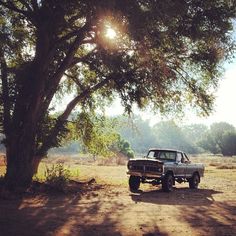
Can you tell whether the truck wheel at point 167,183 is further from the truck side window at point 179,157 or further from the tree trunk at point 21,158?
the tree trunk at point 21,158

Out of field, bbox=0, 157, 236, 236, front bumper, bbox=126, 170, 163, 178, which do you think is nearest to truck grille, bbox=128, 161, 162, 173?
front bumper, bbox=126, 170, 163, 178

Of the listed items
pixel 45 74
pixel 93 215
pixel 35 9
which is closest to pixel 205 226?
pixel 93 215

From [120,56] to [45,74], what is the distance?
3.48m

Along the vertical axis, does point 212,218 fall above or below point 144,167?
below

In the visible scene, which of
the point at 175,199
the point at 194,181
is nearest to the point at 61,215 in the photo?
the point at 175,199

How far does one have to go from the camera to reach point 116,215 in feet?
42.4

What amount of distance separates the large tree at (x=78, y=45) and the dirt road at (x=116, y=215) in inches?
144

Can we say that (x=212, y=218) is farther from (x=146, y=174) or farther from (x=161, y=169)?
(x=146, y=174)

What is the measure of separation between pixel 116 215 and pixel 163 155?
10.2 meters

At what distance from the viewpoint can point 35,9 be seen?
1883 cm

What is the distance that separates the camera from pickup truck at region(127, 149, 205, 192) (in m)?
20.7

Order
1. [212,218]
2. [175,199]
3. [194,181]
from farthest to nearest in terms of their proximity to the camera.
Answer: [194,181], [175,199], [212,218]

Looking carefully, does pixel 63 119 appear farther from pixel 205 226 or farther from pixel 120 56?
pixel 205 226

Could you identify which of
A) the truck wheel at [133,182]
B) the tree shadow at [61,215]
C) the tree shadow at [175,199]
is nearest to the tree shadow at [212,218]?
the tree shadow at [175,199]
